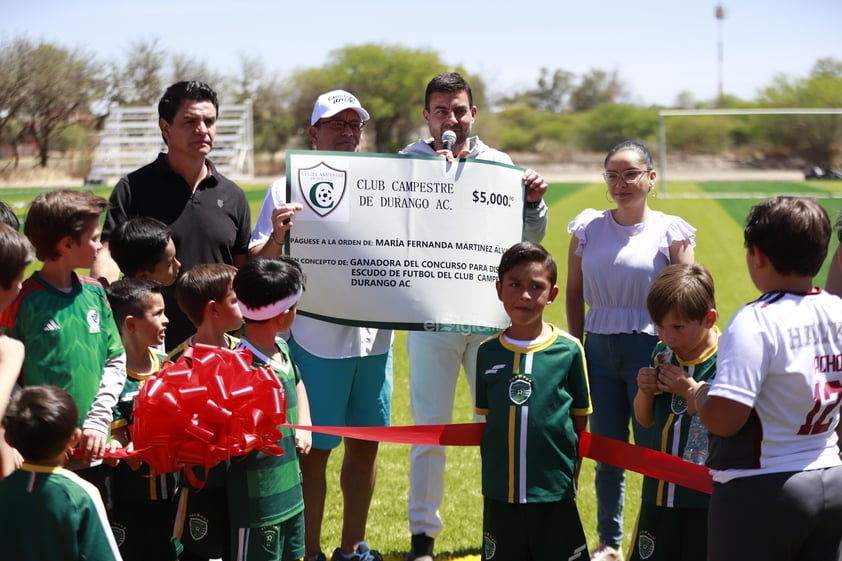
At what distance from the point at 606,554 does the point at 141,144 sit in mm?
61115

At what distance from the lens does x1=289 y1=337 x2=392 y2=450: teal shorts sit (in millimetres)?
4891

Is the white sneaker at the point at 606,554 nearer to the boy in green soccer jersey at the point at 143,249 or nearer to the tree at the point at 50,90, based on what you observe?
the boy in green soccer jersey at the point at 143,249

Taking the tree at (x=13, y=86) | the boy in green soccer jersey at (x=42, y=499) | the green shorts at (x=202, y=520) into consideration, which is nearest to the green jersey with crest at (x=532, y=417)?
the green shorts at (x=202, y=520)

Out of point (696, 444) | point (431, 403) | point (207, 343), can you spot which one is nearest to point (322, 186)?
point (207, 343)

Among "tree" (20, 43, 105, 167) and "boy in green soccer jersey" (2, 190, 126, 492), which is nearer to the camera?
"boy in green soccer jersey" (2, 190, 126, 492)

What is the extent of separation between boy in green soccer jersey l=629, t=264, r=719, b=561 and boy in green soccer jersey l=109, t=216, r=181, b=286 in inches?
83.8

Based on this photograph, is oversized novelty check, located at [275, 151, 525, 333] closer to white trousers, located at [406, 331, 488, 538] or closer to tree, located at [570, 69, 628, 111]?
white trousers, located at [406, 331, 488, 538]

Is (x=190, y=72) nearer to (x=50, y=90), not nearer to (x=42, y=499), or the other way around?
(x=50, y=90)

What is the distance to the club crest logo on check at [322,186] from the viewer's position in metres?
4.73

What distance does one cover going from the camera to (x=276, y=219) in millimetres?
4625

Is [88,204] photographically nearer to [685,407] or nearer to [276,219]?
[276,219]

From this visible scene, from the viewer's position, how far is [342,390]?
194 inches

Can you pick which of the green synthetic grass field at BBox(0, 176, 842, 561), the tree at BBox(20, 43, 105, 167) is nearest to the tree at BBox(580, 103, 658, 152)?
the tree at BBox(20, 43, 105, 167)

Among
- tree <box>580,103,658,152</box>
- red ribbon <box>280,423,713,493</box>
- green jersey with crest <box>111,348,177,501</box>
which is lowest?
green jersey with crest <box>111,348,177,501</box>
